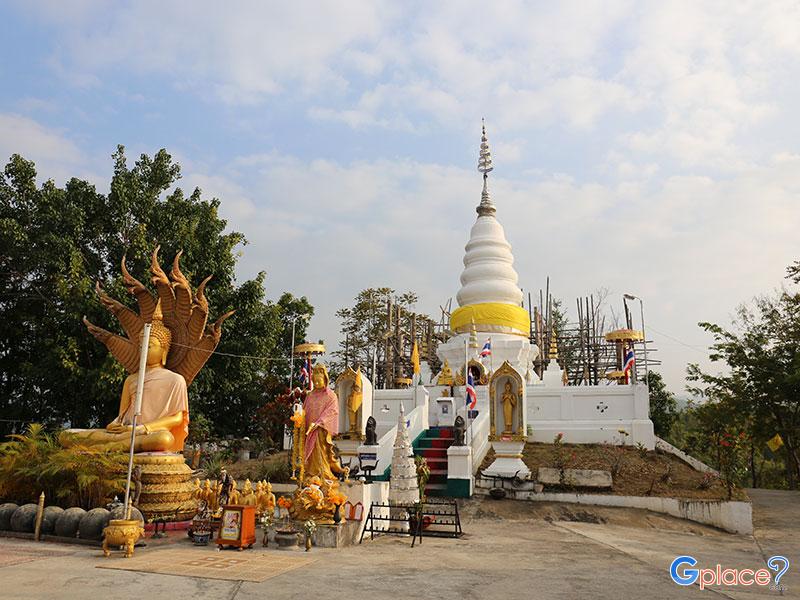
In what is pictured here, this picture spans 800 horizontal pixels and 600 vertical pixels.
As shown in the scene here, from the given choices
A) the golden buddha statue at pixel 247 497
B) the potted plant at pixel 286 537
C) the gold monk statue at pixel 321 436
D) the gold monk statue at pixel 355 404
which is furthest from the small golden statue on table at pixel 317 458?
the gold monk statue at pixel 355 404

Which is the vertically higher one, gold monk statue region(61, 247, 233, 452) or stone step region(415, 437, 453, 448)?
gold monk statue region(61, 247, 233, 452)

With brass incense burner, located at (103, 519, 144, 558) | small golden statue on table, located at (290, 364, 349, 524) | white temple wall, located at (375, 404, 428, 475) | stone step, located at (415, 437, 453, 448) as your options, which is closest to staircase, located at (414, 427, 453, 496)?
stone step, located at (415, 437, 453, 448)

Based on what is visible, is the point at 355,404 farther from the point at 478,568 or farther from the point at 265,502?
the point at 478,568

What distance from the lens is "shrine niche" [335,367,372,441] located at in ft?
60.1

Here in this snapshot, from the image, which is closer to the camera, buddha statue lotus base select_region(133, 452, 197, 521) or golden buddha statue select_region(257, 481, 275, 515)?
golden buddha statue select_region(257, 481, 275, 515)

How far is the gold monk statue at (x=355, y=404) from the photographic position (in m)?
18.2

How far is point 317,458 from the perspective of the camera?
11.8m

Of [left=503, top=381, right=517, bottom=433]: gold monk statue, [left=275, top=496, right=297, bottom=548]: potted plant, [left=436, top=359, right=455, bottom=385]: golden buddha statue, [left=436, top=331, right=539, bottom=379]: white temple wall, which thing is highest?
[left=436, top=331, right=539, bottom=379]: white temple wall

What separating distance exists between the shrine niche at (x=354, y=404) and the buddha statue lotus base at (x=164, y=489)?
6985 mm

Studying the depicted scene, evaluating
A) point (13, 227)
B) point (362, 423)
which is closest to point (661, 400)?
point (362, 423)

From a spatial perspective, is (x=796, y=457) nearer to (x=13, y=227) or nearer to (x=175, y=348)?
(x=175, y=348)

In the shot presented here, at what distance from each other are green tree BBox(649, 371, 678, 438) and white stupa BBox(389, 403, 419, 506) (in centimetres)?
1849

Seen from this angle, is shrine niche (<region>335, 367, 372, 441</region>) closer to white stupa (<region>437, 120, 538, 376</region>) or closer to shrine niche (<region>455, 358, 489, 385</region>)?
shrine niche (<region>455, 358, 489, 385</region>)

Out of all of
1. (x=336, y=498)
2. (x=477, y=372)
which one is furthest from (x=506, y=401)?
(x=336, y=498)
